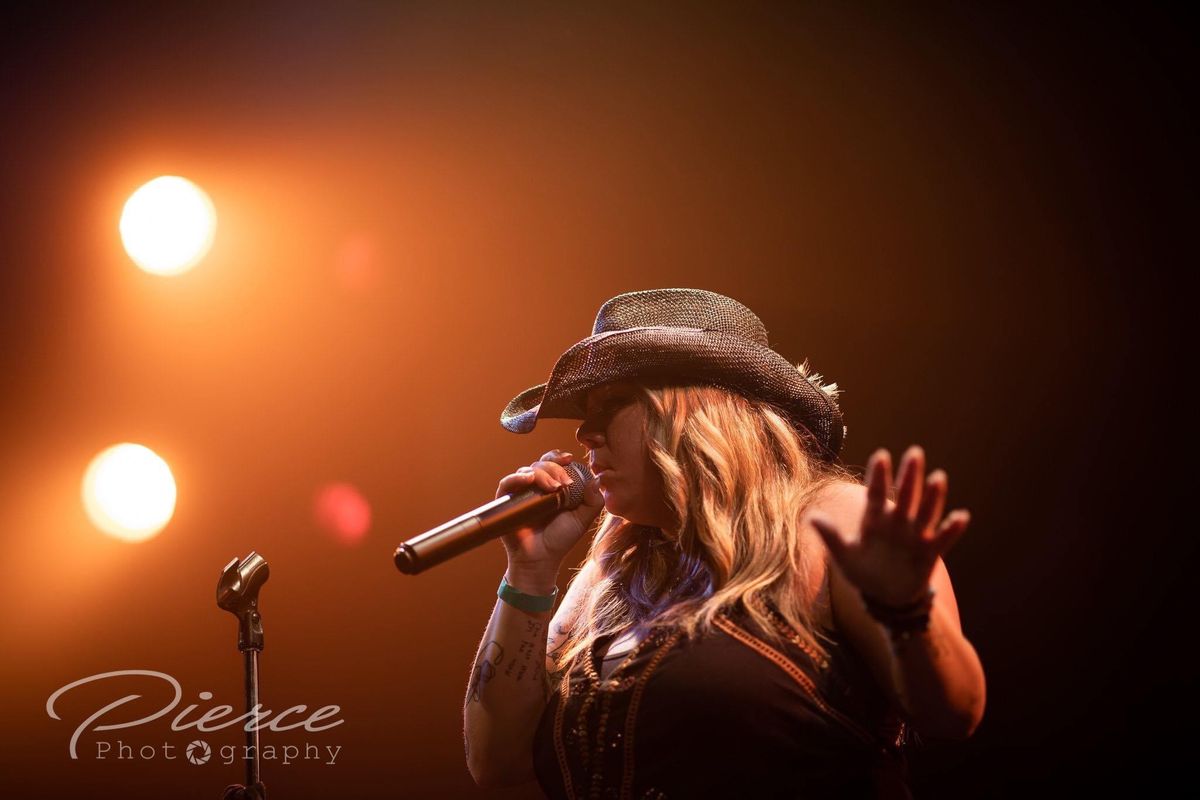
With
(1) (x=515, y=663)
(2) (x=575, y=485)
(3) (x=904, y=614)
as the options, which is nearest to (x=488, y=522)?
(2) (x=575, y=485)

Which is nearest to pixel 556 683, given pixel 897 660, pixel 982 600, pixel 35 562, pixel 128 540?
pixel 897 660

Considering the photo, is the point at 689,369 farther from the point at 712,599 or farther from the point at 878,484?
the point at 878,484

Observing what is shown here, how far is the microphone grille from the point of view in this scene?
1.58 meters

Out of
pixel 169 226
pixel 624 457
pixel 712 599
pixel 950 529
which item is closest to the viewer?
pixel 950 529

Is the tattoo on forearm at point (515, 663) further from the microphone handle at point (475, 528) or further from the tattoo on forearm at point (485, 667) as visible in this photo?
the microphone handle at point (475, 528)

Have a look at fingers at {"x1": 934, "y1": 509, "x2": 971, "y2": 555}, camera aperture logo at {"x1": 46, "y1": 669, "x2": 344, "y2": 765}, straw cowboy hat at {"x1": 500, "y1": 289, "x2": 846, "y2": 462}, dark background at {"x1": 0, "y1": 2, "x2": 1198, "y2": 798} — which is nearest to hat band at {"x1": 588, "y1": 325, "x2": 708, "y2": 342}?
straw cowboy hat at {"x1": 500, "y1": 289, "x2": 846, "y2": 462}

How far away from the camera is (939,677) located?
1.07 meters

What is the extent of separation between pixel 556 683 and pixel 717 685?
458mm

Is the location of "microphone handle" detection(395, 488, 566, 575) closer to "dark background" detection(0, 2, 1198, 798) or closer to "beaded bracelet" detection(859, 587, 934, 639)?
"beaded bracelet" detection(859, 587, 934, 639)

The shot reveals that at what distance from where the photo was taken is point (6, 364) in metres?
2.66

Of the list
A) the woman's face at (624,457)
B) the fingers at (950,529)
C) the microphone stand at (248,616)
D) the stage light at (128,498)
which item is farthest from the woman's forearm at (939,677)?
the stage light at (128,498)

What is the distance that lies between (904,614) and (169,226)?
2487 mm

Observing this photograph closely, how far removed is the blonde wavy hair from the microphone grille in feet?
0.55

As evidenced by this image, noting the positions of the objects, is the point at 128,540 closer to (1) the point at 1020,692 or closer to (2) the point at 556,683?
(2) the point at 556,683
